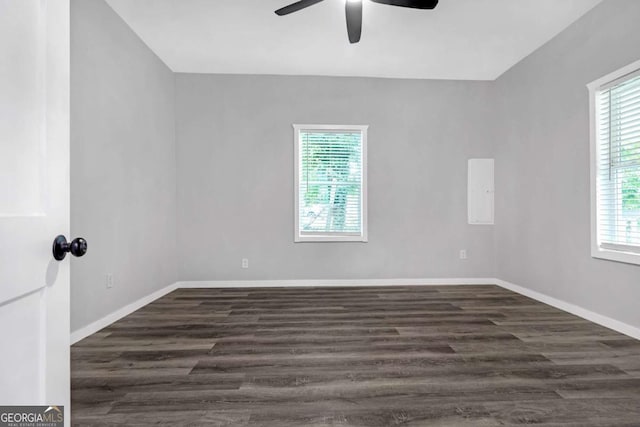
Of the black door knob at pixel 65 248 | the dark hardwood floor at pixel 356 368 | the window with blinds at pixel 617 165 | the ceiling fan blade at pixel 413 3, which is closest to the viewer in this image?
the black door knob at pixel 65 248

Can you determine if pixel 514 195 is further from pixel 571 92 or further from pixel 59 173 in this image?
pixel 59 173

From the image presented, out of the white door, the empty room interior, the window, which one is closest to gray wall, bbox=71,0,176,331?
the empty room interior

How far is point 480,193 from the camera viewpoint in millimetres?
4645

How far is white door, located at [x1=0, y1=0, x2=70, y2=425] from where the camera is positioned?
0.75 m

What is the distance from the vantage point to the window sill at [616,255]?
264 cm

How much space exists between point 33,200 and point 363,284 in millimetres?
4068

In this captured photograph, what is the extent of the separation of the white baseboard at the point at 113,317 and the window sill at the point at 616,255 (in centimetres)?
447

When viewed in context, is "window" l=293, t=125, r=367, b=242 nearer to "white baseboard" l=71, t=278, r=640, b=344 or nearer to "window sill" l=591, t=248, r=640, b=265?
"white baseboard" l=71, t=278, r=640, b=344

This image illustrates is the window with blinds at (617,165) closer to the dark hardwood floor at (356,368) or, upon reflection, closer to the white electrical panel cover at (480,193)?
the dark hardwood floor at (356,368)

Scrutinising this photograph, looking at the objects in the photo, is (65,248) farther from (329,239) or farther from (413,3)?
(329,239)

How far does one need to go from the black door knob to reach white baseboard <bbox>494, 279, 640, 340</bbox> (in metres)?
3.73

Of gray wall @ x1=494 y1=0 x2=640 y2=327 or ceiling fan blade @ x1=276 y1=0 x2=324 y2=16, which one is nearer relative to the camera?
ceiling fan blade @ x1=276 y1=0 x2=324 y2=16

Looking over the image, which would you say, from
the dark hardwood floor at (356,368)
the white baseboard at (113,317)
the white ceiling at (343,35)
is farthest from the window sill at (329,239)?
the white ceiling at (343,35)
